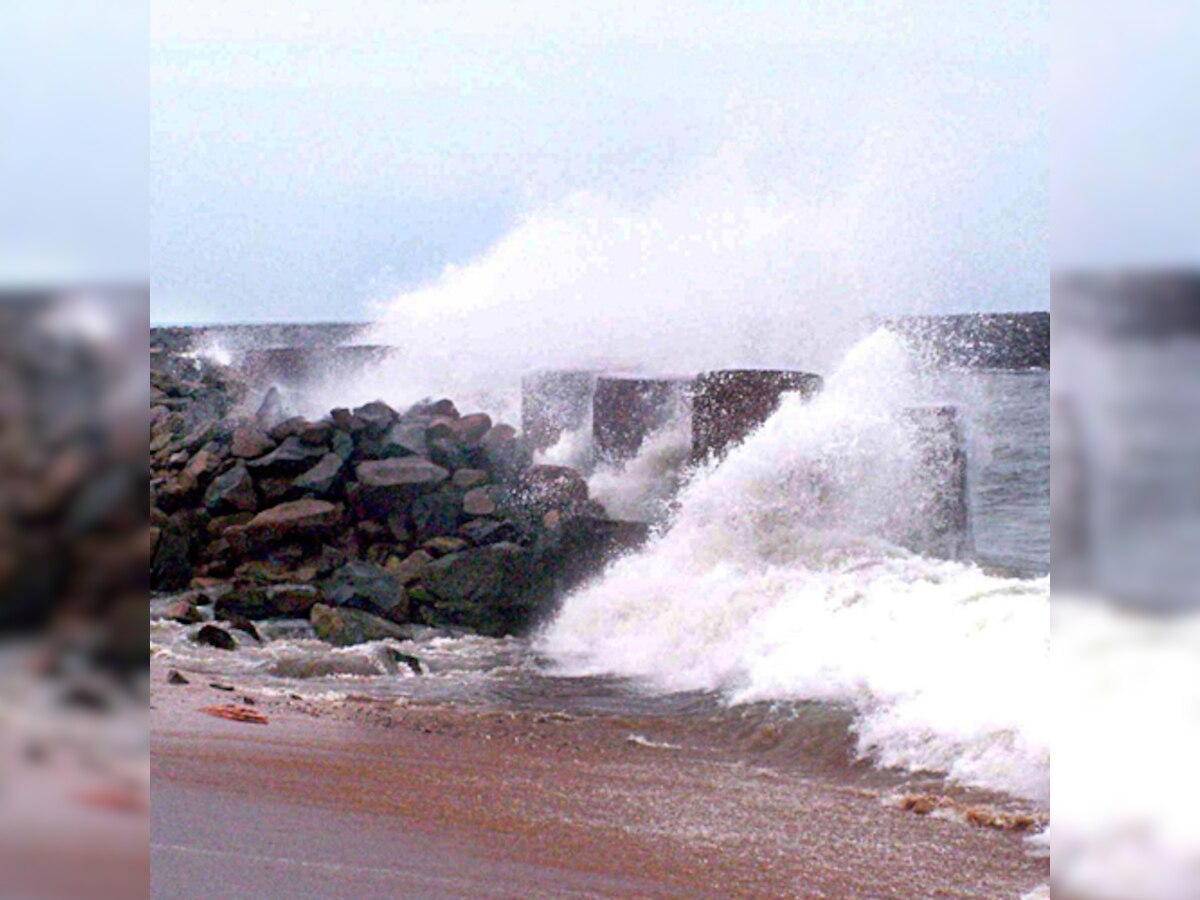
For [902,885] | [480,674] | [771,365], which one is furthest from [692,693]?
[771,365]

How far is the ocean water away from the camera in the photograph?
3.40 m

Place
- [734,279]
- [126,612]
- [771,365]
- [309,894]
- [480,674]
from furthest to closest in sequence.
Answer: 1. [734,279]
2. [771,365]
3. [480,674]
4. [309,894]
5. [126,612]

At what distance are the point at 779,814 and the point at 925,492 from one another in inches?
138

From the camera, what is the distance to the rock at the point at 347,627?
15.7ft

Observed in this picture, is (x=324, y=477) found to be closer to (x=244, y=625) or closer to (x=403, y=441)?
(x=403, y=441)

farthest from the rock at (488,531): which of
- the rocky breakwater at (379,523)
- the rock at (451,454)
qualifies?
the rock at (451,454)

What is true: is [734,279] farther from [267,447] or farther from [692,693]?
[692,693]

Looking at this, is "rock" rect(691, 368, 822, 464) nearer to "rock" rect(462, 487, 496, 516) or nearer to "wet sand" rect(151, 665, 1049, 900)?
"rock" rect(462, 487, 496, 516)

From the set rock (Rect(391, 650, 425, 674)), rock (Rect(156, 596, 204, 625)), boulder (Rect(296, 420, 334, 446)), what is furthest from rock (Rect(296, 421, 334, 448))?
rock (Rect(391, 650, 425, 674))

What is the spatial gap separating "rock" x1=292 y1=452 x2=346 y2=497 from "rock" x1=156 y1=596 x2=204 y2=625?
106 cm

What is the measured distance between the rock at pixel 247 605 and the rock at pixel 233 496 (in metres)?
0.97

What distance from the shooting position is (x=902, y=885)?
86.0 inches

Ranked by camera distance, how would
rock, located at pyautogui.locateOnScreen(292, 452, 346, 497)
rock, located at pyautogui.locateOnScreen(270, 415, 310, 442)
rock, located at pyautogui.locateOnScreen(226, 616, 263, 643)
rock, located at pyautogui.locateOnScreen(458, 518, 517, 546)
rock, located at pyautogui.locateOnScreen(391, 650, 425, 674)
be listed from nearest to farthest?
rock, located at pyautogui.locateOnScreen(391, 650, 425, 674) < rock, located at pyautogui.locateOnScreen(226, 616, 263, 643) < rock, located at pyautogui.locateOnScreen(458, 518, 517, 546) < rock, located at pyautogui.locateOnScreen(292, 452, 346, 497) < rock, located at pyautogui.locateOnScreen(270, 415, 310, 442)

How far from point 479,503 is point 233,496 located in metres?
1.25
